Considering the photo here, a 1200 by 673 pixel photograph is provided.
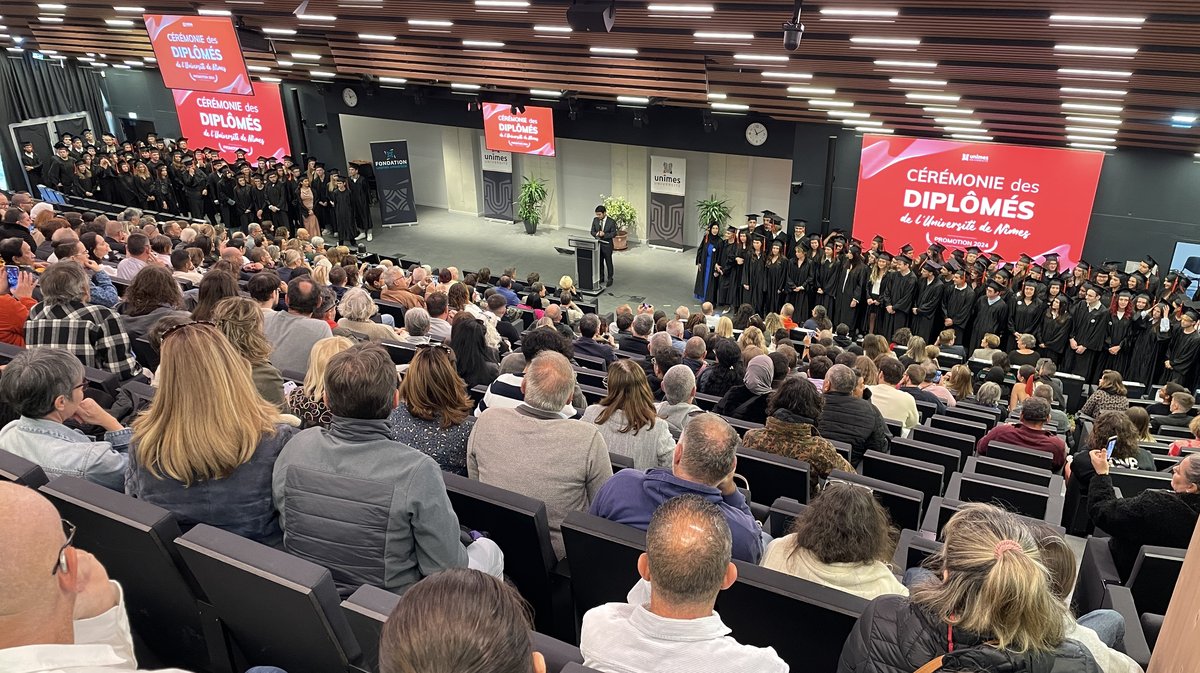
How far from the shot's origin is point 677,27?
24.2 feet

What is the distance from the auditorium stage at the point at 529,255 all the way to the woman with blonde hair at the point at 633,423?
8887 millimetres

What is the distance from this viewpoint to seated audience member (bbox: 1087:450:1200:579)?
3.25 m

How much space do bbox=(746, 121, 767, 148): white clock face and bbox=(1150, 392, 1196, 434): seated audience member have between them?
680cm

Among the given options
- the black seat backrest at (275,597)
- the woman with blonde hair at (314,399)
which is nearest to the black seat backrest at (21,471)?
the black seat backrest at (275,597)

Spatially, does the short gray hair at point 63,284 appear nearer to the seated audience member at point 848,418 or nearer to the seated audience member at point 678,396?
the seated audience member at point 678,396

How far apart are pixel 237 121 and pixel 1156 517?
17915mm

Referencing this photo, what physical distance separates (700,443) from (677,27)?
609 centimetres

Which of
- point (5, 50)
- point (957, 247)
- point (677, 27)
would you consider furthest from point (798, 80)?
point (5, 50)

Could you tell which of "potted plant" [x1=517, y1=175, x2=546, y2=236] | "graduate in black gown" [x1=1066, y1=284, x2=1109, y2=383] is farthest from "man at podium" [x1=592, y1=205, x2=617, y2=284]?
"graduate in black gown" [x1=1066, y1=284, x2=1109, y2=383]

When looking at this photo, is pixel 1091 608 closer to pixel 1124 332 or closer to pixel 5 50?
pixel 1124 332

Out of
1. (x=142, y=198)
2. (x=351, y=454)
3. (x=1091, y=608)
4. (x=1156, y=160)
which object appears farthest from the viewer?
(x=142, y=198)

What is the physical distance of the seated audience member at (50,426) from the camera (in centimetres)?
238

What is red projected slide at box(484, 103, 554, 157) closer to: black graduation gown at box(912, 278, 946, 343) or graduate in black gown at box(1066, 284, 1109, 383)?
black graduation gown at box(912, 278, 946, 343)

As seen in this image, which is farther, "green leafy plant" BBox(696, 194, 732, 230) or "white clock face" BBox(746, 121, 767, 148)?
"green leafy plant" BBox(696, 194, 732, 230)
